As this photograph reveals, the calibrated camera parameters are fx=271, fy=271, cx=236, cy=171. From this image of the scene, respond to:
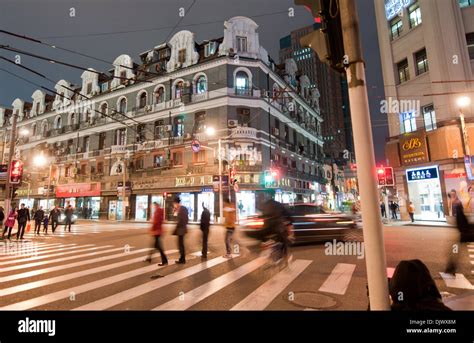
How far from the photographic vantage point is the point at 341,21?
2639 mm

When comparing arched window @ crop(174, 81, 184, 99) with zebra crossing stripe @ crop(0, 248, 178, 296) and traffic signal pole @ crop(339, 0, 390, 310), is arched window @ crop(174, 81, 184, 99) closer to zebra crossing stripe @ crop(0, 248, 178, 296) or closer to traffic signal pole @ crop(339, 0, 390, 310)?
zebra crossing stripe @ crop(0, 248, 178, 296)

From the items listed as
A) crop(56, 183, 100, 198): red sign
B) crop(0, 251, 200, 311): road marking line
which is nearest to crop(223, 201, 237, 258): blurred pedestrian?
crop(0, 251, 200, 311): road marking line

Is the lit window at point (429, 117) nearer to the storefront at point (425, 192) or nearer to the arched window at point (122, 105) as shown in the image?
the storefront at point (425, 192)

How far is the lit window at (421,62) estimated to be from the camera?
20.8m

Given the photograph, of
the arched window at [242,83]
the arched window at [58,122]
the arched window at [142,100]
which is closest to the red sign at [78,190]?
the arched window at [58,122]

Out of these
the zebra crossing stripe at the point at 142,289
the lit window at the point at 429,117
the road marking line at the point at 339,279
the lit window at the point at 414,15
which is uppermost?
the lit window at the point at 414,15

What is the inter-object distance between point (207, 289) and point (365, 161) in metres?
4.47

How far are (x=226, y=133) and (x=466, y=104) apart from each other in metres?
18.9

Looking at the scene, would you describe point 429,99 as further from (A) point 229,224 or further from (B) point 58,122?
(B) point 58,122

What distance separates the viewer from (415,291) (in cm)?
229

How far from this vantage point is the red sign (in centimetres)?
3506

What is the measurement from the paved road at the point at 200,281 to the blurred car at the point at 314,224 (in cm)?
116

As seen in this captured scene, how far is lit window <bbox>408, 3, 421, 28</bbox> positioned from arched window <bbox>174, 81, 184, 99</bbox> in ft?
72.3
